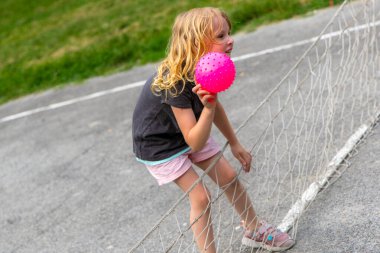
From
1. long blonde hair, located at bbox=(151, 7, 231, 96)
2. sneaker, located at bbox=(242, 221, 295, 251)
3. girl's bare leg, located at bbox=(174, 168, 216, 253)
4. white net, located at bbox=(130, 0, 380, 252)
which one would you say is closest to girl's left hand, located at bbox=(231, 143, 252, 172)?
white net, located at bbox=(130, 0, 380, 252)

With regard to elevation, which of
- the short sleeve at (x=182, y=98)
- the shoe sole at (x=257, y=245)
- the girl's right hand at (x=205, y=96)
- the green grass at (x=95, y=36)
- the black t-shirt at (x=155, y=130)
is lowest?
the green grass at (x=95, y=36)

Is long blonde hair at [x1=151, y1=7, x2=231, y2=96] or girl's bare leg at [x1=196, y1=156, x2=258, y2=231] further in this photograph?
girl's bare leg at [x1=196, y1=156, x2=258, y2=231]

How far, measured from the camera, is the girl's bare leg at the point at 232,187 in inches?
145

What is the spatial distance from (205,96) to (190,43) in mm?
365

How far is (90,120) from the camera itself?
7.79 m

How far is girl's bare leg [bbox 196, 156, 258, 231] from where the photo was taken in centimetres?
369

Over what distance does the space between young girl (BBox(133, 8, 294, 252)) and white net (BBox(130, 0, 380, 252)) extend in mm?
114

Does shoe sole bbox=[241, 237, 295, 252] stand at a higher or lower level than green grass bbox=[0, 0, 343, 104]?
higher

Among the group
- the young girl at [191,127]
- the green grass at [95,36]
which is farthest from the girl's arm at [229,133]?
the green grass at [95,36]

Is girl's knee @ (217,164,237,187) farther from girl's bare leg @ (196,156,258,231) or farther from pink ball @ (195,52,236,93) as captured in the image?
pink ball @ (195,52,236,93)

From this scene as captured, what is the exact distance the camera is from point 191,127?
3266 millimetres

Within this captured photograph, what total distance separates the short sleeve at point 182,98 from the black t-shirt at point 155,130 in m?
0.12

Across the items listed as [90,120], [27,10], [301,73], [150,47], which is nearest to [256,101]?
[301,73]

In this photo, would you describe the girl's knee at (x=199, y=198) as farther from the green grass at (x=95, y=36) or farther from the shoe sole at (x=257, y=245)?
the green grass at (x=95, y=36)
